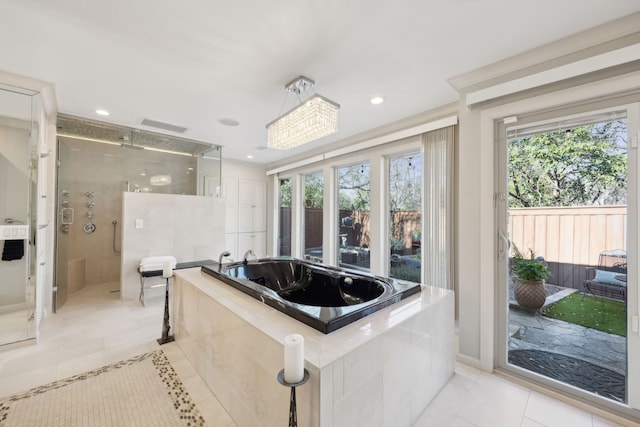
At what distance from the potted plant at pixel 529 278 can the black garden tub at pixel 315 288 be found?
838 mm

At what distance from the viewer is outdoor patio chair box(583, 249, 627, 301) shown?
167 cm

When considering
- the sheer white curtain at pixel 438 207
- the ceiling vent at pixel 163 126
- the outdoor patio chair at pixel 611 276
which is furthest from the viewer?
the ceiling vent at pixel 163 126

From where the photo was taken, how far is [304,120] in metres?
2.14

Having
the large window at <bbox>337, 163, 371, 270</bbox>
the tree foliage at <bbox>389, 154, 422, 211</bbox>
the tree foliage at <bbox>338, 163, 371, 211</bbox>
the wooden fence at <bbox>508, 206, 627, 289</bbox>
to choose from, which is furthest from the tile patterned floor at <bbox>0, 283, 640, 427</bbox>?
the tree foliage at <bbox>338, 163, 371, 211</bbox>

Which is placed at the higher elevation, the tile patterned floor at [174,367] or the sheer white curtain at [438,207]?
the sheer white curtain at [438,207]

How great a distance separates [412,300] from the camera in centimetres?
182

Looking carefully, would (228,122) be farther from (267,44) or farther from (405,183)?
(405,183)

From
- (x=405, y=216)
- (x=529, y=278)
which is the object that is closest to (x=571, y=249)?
(x=529, y=278)

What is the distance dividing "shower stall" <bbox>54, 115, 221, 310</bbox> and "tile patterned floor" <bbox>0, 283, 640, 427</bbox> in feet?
3.77

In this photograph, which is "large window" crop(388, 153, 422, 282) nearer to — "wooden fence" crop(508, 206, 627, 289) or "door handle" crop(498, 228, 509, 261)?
"door handle" crop(498, 228, 509, 261)

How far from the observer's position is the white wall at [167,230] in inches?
145

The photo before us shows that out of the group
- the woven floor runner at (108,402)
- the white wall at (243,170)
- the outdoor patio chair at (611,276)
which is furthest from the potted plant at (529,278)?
the white wall at (243,170)

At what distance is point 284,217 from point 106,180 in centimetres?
325

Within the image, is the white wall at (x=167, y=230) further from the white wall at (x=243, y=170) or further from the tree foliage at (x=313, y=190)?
the tree foliage at (x=313, y=190)
